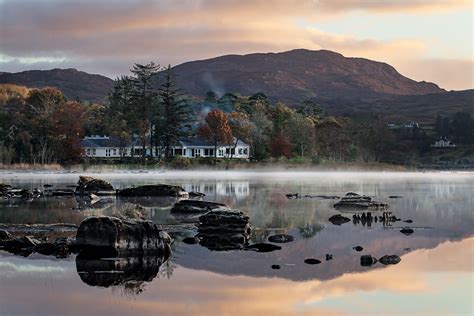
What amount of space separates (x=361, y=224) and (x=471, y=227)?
5028mm

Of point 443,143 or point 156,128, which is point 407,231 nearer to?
point 156,128

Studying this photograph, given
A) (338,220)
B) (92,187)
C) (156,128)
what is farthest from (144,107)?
(338,220)

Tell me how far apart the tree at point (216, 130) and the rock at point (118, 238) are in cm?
10228

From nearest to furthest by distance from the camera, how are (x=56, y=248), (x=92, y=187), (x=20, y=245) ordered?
(x=56, y=248) → (x=20, y=245) → (x=92, y=187)

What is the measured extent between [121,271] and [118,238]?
241 cm

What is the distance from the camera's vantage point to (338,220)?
35875 millimetres

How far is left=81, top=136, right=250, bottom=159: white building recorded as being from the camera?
4884 inches

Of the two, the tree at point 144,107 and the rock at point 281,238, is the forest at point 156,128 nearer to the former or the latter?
the tree at point 144,107

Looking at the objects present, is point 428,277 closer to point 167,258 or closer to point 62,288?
point 167,258

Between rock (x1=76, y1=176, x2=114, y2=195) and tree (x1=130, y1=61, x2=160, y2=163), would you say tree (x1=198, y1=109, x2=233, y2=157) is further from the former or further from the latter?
rock (x1=76, y1=176, x2=114, y2=195)

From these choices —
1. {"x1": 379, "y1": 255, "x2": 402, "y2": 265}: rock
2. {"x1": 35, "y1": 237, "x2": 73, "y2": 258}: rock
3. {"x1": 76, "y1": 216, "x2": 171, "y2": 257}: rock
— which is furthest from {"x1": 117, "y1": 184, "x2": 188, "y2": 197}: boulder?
{"x1": 379, "y1": 255, "x2": 402, "y2": 265}: rock

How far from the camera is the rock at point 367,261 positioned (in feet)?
A: 77.9

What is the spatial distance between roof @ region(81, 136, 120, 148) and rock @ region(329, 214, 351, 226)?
3520 inches

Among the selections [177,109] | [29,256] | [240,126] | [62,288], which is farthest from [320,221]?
[240,126]
